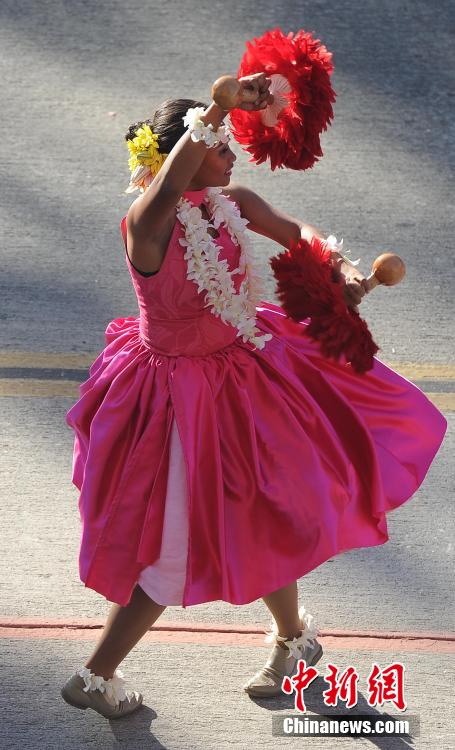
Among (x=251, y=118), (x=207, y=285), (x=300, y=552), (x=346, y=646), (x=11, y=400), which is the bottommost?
(x=11, y=400)

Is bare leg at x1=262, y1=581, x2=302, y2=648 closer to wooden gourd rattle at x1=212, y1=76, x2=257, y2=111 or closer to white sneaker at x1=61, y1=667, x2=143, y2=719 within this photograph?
white sneaker at x1=61, y1=667, x2=143, y2=719

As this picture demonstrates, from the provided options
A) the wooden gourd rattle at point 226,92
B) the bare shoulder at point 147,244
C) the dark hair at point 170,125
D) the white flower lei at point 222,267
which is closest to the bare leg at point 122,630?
the white flower lei at point 222,267

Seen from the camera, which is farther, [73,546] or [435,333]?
[435,333]

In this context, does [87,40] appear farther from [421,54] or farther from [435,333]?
[435,333]

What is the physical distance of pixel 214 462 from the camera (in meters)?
3.32

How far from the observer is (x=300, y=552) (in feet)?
10.8

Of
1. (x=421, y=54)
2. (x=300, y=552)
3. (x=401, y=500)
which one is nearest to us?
(x=300, y=552)

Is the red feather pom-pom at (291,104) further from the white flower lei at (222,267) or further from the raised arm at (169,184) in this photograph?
the raised arm at (169,184)

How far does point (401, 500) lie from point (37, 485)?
5.48ft

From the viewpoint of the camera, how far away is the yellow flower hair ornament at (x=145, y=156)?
340 centimetres

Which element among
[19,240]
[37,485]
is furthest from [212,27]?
[37,485]

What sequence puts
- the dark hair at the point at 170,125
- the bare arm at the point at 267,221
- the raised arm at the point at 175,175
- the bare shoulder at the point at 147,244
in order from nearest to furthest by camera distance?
the raised arm at the point at 175,175
the bare shoulder at the point at 147,244
the dark hair at the point at 170,125
the bare arm at the point at 267,221

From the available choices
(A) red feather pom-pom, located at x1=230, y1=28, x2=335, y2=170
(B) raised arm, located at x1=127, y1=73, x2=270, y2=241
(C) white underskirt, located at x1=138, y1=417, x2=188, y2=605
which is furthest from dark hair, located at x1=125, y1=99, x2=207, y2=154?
(C) white underskirt, located at x1=138, y1=417, x2=188, y2=605

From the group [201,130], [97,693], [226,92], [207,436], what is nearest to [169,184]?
[201,130]
